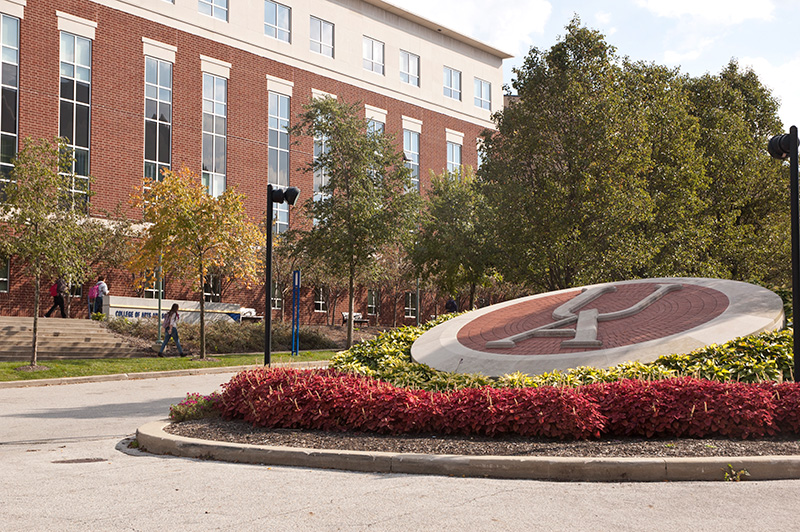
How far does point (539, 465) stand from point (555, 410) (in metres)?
1.20

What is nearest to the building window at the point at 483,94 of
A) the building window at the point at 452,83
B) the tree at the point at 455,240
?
the building window at the point at 452,83

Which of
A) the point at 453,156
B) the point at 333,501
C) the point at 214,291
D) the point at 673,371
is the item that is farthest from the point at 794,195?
the point at 453,156

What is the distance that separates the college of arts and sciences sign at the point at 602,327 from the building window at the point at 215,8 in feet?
93.6

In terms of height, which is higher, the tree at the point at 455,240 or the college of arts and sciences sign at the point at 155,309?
the tree at the point at 455,240

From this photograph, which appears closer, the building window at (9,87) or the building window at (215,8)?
the building window at (9,87)

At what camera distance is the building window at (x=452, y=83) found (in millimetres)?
50500

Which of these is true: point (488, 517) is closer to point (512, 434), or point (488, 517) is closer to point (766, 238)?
point (512, 434)

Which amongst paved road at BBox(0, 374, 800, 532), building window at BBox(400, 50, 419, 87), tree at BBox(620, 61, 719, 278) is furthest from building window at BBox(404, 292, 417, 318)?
paved road at BBox(0, 374, 800, 532)

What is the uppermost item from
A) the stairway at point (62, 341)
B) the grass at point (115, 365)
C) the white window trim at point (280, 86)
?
the white window trim at point (280, 86)

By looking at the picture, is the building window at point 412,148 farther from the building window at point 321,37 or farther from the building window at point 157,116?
the building window at point 157,116

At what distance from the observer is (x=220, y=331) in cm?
2798

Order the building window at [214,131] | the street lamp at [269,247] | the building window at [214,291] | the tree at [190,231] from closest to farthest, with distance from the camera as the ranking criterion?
1. the street lamp at [269,247]
2. the tree at [190,231]
3. the building window at [214,291]
4. the building window at [214,131]

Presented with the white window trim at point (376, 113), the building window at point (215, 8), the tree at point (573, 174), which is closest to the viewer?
the tree at point (573, 174)

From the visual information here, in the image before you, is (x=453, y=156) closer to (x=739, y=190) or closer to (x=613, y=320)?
(x=739, y=190)
